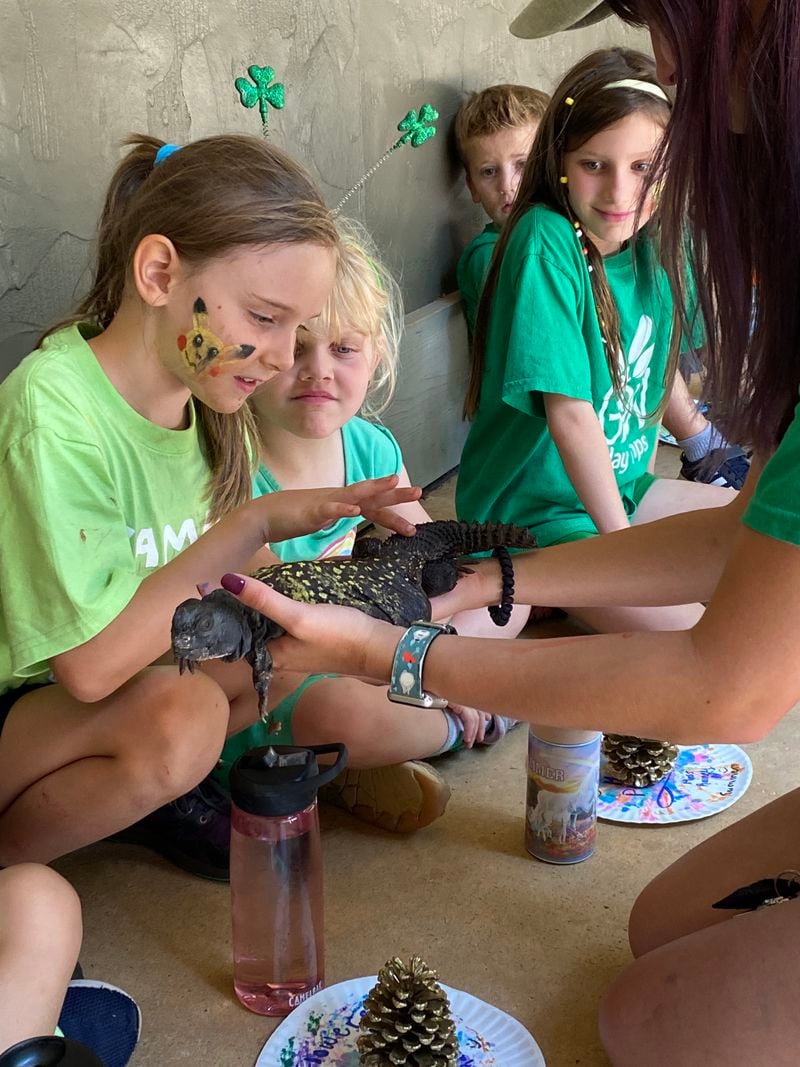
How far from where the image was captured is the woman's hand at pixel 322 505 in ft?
5.00

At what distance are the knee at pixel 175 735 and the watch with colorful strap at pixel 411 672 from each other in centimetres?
41

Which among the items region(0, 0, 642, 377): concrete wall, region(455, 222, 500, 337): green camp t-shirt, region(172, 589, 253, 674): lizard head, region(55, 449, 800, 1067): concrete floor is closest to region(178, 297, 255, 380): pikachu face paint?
region(172, 589, 253, 674): lizard head

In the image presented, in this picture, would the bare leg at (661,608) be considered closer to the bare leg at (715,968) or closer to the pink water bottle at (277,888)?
the bare leg at (715,968)

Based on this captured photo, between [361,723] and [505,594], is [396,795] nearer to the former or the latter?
[361,723]

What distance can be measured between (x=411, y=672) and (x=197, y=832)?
2.12 ft

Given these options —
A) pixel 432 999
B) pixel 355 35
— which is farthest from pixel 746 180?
pixel 355 35

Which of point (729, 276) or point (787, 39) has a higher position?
point (787, 39)

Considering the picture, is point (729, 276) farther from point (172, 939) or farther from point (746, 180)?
point (172, 939)

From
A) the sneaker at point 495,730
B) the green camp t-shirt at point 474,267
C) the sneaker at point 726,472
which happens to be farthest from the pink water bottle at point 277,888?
the green camp t-shirt at point 474,267

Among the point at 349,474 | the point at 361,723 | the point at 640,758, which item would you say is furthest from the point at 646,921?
the point at 349,474

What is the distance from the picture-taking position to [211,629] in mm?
1240

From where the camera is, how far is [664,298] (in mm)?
2527

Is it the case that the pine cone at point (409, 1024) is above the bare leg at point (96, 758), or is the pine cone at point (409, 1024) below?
below

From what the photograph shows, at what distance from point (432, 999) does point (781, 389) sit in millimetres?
815
